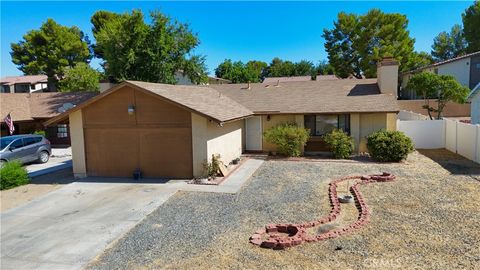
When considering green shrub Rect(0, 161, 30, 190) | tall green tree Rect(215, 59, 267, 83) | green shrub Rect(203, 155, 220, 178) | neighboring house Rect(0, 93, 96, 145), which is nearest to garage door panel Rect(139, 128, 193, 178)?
green shrub Rect(203, 155, 220, 178)

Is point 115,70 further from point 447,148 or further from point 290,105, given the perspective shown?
point 447,148

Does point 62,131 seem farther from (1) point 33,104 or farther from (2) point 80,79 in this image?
(2) point 80,79

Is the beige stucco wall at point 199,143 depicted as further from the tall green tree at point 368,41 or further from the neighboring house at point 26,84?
the neighboring house at point 26,84

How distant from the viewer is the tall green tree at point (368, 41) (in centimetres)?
4291

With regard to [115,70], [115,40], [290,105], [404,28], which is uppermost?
[404,28]

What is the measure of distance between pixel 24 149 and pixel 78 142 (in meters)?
5.33

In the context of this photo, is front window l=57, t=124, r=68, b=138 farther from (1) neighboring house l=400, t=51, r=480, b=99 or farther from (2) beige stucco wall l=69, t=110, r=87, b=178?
(1) neighboring house l=400, t=51, r=480, b=99

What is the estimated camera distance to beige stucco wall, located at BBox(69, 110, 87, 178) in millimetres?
14883

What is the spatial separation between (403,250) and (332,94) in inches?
567

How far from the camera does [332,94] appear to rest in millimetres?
20219

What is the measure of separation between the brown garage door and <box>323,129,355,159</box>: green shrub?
764 centimetres

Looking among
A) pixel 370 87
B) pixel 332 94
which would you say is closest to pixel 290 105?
pixel 332 94

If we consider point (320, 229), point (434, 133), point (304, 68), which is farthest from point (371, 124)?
point (304, 68)

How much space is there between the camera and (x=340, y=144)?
1714 centimetres
